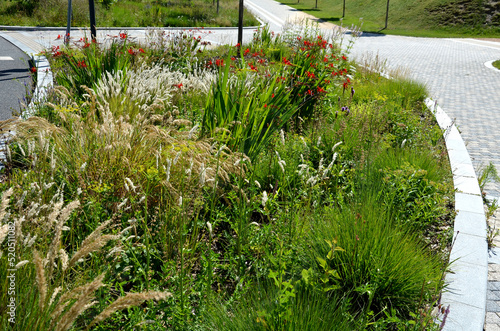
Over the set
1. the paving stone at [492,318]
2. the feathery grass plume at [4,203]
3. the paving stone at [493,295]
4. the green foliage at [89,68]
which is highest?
the green foliage at [89,68]

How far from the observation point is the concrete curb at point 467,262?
9.66 ft

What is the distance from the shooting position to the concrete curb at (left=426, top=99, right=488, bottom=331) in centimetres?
295

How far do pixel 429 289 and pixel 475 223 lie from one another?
1.57 m

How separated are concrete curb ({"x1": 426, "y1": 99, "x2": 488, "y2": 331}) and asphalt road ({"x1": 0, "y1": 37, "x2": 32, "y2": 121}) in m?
5.52

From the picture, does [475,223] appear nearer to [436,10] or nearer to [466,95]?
[466,95]

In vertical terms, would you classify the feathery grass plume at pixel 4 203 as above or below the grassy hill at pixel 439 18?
below

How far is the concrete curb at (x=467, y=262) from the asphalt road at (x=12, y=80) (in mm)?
5520

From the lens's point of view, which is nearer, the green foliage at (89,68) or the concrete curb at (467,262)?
the concrete curb at (467,262)

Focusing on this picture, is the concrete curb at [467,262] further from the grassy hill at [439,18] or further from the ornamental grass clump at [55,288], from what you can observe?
the grassy hill at [439,18]

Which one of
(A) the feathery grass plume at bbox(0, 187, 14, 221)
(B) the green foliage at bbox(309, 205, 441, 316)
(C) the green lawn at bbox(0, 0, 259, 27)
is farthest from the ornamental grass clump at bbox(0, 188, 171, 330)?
(C) the green lawn at bbox(0, 0, 259, 27)

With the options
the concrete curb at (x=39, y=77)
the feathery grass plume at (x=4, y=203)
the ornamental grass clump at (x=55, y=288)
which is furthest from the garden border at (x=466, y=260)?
the concrete curb at (x=39, y=77)

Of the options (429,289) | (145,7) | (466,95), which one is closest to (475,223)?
(429,289)

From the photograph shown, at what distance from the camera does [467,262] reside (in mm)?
3549

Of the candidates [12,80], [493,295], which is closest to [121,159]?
[493,295]
